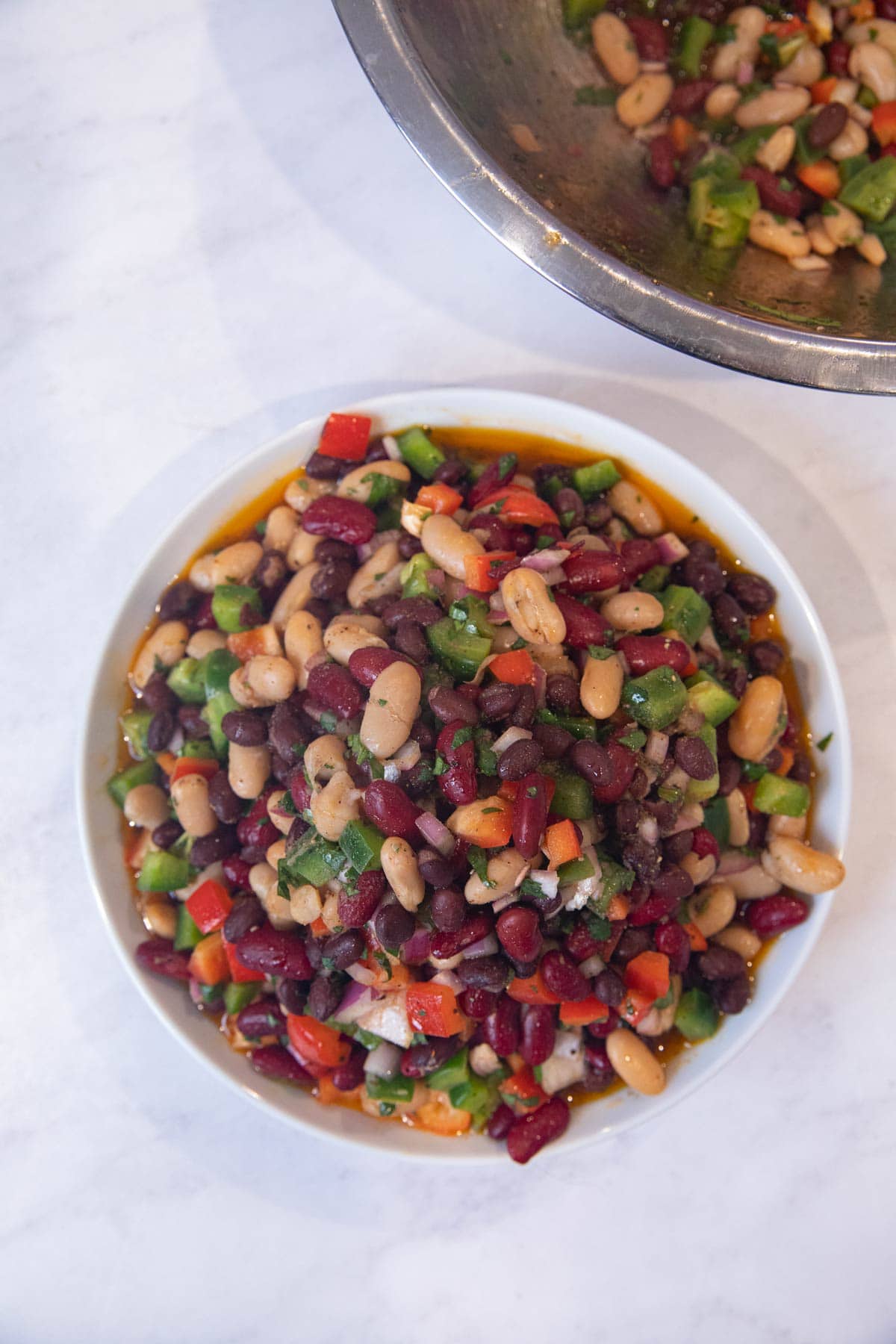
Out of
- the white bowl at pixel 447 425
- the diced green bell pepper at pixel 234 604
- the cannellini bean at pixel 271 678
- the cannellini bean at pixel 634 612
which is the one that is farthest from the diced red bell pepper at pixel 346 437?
the cannellini bean at pixel 634 612

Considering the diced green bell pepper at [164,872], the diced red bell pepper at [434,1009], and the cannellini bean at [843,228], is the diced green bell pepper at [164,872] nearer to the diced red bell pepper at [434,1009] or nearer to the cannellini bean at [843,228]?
the diced red bell pepper at [434,1009]

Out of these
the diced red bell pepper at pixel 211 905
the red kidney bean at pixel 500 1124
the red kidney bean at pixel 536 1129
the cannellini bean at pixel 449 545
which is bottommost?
the red kidney bean at pixel 500 1124

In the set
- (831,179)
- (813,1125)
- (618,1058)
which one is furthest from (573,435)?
(813,1125)

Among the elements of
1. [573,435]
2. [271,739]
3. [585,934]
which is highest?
[573,435]

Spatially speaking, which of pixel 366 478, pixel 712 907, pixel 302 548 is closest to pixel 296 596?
pixel 302 548

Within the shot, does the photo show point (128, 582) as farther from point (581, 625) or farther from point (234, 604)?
point (581, 625)

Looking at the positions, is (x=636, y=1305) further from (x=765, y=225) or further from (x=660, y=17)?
(x=660, y=17)

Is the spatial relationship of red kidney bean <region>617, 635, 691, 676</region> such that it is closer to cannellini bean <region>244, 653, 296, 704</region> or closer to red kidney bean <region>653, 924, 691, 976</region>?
red kidney bean <region>653, 924, 691, 976</region>
